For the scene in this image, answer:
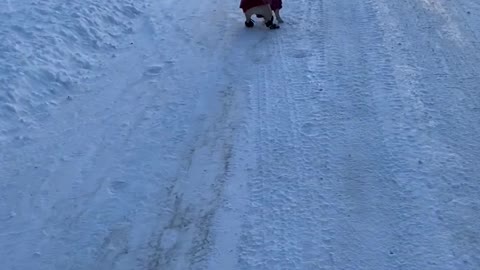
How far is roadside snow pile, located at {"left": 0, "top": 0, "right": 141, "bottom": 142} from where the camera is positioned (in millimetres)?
6098

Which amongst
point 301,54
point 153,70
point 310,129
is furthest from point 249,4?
point 310,129

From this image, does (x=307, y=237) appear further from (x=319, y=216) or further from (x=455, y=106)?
(x=455, y=106)

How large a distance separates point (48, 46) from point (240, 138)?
2.53 metres

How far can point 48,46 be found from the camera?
692cm

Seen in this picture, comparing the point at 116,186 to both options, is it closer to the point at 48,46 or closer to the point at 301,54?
the point at 48,46

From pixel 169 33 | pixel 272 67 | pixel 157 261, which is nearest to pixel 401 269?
pixel 157 261

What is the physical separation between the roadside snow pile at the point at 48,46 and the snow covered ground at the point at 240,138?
0.07ft

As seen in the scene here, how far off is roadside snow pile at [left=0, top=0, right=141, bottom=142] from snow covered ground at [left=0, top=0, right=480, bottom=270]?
21 mm

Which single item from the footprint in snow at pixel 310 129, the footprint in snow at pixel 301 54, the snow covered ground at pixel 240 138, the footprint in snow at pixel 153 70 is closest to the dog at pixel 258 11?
the snow covered ground at pixel 240 138

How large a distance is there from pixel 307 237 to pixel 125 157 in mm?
1702

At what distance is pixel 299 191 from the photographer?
4.85m

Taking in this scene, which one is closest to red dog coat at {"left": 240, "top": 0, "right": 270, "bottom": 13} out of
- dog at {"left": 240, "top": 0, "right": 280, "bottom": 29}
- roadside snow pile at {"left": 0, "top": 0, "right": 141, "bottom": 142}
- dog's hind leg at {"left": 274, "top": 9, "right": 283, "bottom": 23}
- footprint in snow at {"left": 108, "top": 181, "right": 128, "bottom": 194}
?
dog at {"left": 240, "top": 0, "right": 280, "bottom": 29}

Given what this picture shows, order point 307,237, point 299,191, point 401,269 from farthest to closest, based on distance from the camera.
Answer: point 299,191 < point 307,237 < point 401,269

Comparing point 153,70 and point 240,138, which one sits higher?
point 240,138
